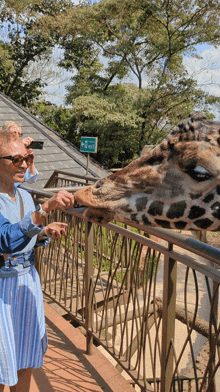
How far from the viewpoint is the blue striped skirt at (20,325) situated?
5.32 feet

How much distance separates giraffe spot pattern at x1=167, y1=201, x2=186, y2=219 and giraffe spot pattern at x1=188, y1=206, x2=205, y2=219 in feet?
0.10

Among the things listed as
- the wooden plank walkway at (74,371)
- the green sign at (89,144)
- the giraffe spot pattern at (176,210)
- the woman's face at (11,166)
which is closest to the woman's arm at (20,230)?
the woman's face at (11,166)

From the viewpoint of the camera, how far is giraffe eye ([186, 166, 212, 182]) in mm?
1114

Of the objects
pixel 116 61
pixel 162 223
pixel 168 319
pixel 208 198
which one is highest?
pixel 116 61

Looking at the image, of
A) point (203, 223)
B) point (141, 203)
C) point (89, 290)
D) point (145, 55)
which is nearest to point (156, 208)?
point (141, 203)

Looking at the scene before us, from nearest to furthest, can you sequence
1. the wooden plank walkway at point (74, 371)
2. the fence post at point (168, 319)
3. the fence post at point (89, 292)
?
the fence post at point (168, 319), the wooden plank walkway at point (74, 371), the fence post at point (89, 292)

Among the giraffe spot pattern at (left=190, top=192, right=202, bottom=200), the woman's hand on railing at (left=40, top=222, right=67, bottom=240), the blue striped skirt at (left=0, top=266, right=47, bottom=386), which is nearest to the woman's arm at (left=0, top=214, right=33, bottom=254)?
the woman's hand on railing at (left=40, top=222, right=67, bottom=240)

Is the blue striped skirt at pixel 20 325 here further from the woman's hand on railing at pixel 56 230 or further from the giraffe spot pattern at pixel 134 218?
the giraffe spot pattern at pixel 134 218

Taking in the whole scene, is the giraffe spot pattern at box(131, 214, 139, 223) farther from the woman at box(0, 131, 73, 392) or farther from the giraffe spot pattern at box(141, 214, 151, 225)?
the woman at box(0, 131, 73, 392)

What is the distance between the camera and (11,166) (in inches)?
64.9

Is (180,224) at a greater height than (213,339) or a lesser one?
greater

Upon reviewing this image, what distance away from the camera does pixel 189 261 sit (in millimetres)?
1289

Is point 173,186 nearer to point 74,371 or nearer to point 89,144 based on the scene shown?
point 74,371

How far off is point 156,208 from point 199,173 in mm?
210
